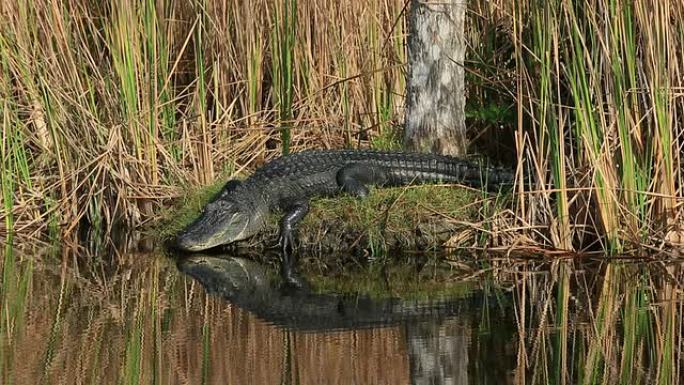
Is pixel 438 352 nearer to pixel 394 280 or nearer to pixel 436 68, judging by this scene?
pixel 394 280

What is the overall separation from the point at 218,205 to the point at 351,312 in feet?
7.06

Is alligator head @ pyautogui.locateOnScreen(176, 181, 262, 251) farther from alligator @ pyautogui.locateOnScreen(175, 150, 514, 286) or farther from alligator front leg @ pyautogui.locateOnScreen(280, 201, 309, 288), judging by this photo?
alligator front leg @ pyautogui.locateOnScreen(280, 201, 309, 288)

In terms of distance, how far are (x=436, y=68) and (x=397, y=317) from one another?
278cm

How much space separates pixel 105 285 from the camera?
7.17m

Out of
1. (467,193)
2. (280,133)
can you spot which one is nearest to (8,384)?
(467,193)

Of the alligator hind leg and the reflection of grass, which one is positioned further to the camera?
the alligator hind leg

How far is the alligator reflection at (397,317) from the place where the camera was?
5.30m

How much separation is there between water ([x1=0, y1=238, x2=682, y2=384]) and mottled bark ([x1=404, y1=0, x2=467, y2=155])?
149 cm

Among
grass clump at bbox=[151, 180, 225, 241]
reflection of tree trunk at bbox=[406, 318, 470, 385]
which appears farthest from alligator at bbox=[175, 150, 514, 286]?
reflection of tree trunk at bbox=[406, 318, 470, 385]

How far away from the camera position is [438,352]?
5527mm

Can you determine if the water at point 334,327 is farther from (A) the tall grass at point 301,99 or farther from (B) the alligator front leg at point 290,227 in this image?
(A) the tall grass at point 301,99

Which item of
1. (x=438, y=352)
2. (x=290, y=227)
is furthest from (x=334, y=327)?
(x=290, y=227)

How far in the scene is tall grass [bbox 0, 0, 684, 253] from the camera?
7.29 meters

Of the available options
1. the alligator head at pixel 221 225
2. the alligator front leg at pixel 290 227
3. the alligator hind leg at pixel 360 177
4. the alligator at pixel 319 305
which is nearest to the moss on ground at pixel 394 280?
the alligator at pixel 319 305
